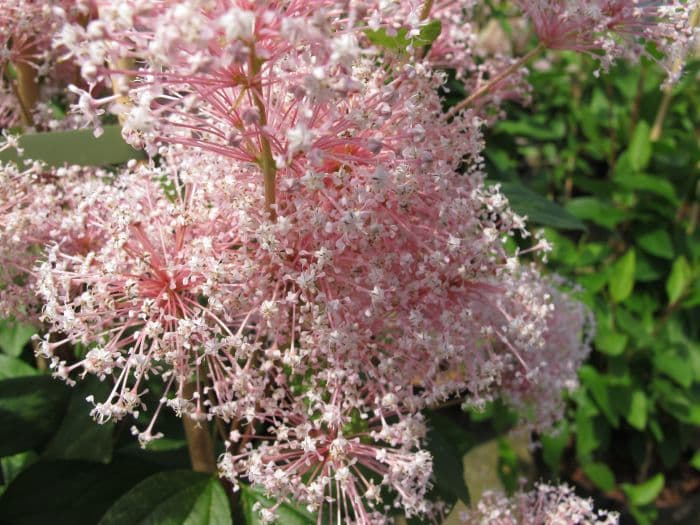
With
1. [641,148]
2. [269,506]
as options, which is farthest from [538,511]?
[641,148]

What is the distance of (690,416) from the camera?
235 centimetres

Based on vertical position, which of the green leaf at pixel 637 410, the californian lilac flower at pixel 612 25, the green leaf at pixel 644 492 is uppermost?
the californian lilac flower at pixel 612 25

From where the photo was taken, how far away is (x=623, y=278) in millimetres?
2332

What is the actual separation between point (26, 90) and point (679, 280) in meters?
2.17

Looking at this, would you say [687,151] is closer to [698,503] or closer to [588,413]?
[588,413]

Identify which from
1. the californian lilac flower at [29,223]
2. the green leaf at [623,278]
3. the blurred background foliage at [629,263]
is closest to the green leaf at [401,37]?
the californian lilac flower at [29,223]

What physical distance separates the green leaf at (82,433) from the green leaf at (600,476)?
189 cm

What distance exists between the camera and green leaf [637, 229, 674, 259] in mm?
2369

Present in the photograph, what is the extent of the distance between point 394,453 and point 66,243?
0.46 meters

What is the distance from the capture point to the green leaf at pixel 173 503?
75 centimetres

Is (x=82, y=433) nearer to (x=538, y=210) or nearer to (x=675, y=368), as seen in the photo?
(x=538, y=210)

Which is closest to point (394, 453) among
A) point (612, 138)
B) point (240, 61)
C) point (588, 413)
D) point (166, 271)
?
point (166, 271)

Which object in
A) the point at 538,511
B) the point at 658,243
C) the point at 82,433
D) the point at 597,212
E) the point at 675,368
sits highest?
the point at 597,212

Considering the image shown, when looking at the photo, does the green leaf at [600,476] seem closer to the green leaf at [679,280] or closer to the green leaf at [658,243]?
the green leaf at [679,280]
